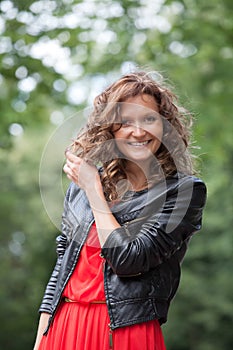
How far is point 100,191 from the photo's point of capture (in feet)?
7.64

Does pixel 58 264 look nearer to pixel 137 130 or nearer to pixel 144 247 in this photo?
pixel 144 247

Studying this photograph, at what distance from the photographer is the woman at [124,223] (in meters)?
2.24

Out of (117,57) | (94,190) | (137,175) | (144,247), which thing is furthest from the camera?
(117,57)

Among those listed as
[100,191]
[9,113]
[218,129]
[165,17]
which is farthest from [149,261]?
[165,17]

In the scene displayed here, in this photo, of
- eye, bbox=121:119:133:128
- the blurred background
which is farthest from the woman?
the blurred background

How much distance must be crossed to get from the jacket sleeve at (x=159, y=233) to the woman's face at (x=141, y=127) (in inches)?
6.5

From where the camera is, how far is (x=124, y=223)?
235 cm

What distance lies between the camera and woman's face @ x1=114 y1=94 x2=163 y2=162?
2365 millimetres

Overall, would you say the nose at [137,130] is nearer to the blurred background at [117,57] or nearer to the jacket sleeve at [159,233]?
the jacket sleeve at [159,233]

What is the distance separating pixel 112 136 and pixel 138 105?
143 mm

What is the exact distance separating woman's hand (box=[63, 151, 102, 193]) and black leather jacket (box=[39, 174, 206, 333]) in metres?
0.11

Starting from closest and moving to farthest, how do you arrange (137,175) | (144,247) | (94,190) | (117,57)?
(144,247), (94,190), (137,175), (117,57)

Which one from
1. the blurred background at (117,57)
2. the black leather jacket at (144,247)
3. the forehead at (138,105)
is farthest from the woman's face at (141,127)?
the blurred background at (117,57)

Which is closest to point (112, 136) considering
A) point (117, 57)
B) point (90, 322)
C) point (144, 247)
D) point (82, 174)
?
point (82, 174)
